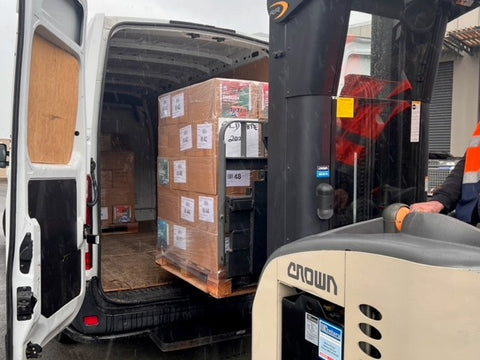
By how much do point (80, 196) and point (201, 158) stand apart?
875 millimetres

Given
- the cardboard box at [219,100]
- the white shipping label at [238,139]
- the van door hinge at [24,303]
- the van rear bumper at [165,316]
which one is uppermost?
the cardboard box at [219,100]

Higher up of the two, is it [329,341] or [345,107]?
[345,107]

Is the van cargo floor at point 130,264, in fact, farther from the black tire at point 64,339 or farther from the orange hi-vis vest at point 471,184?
the orange hi-vis vest at point 471,184

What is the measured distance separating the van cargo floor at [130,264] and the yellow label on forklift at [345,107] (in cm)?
213

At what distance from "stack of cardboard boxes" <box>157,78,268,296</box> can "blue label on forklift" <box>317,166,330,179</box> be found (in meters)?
0.89

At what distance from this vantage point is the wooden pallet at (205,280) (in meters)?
3.18

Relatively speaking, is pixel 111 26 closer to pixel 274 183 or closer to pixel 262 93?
pixel 262 93

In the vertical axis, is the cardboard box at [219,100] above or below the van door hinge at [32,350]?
above

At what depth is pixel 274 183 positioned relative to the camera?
2596mm

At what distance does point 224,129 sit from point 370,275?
5.99 ft

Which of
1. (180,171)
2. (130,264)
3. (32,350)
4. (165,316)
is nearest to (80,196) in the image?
(32,350)

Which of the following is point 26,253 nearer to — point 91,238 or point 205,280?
point 91,238

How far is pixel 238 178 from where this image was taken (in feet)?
10.6

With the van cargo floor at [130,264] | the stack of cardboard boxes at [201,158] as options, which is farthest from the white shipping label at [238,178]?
the van cargo floor at [130,264]
